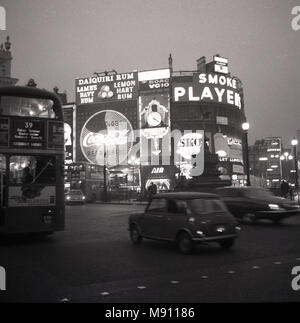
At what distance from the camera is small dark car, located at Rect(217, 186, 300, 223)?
54.4ft

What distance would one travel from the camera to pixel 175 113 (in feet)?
274

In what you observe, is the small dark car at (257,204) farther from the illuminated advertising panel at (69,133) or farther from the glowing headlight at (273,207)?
the illuminated advertising panel at (69,133)

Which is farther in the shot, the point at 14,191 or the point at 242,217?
the point at 242,217

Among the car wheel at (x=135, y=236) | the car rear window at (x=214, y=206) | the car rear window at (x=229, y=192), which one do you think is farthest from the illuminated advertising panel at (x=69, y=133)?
the car rear window at (x=214, y=206)

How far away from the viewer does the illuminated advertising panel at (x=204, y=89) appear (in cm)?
8075

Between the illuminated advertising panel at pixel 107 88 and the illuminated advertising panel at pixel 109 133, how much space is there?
1.38 meters

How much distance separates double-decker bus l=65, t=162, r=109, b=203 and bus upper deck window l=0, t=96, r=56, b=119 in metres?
28.8

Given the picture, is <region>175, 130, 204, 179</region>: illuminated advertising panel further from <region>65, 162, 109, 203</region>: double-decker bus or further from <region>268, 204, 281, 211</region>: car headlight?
<region>268, 204, 281, 211</region>: car headlight

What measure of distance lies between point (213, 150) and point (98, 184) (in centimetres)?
3970

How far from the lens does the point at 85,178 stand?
44656 millimetres

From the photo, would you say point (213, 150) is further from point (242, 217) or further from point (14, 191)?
point (14, 191)
